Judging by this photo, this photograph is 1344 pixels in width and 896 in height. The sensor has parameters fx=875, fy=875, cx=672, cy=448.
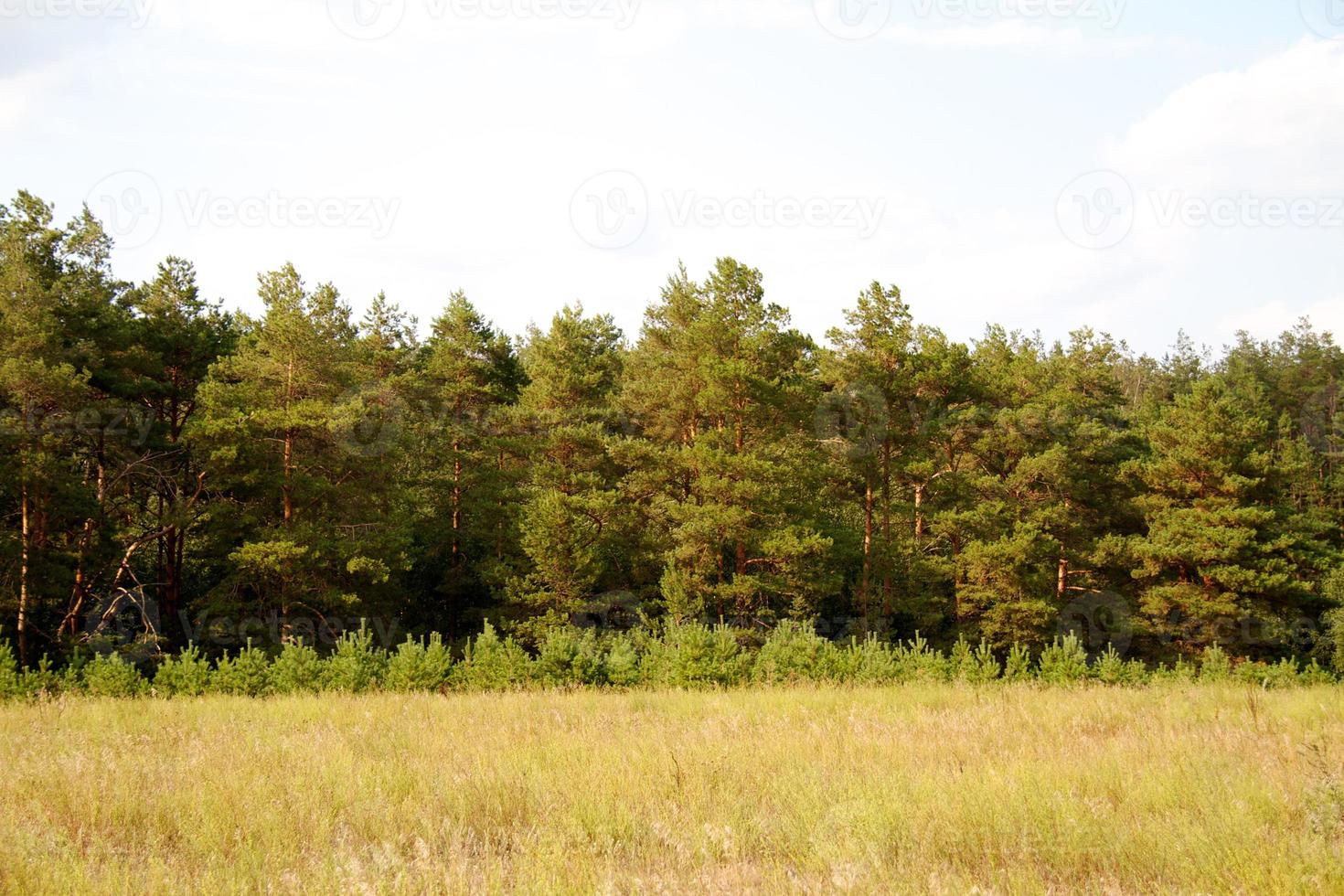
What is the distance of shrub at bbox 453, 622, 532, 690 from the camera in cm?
1477

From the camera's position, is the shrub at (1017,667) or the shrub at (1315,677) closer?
the shrub at (1017,667)

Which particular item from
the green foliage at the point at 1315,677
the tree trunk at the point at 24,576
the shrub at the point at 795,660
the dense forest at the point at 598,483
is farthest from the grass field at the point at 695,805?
the dense forest at the point at 598,483

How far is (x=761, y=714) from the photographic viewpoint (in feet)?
33.1

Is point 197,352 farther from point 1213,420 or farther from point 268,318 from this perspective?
point 1213,420

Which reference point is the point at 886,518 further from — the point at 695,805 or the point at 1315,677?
the point at 695,805

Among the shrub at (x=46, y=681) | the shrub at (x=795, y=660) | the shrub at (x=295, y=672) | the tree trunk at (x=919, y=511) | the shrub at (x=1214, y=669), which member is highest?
the tree trunk at (x=919, y=511)

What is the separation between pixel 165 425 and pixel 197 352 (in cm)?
292

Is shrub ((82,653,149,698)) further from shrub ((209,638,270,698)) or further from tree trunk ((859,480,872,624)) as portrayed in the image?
tree trunk ((859,480,872,624))

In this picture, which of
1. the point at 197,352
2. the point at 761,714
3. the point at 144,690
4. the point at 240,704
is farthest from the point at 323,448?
the point at 761,714

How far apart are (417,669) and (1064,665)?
34.6 ft

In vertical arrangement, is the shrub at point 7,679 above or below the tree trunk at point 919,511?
below

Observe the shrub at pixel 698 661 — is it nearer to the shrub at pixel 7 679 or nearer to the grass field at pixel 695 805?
the grass field at pixel 695 805

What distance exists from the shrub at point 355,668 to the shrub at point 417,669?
21 centimetres

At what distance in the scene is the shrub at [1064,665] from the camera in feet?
45.6
